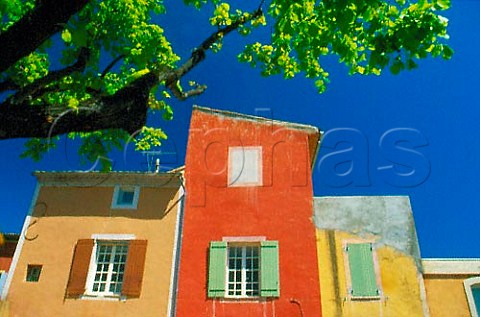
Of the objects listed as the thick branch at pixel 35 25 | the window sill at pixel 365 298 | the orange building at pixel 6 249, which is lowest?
the window sill at pixel 365 298

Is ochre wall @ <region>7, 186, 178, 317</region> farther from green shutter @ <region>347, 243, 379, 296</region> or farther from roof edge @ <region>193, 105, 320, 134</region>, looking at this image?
green shutter @ <region>347, 243, 379, 296</region>

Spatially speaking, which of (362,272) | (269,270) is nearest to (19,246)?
(269,270)

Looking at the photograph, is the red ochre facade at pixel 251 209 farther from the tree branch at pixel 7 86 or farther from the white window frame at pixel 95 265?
the tree branch at pixel 7 86

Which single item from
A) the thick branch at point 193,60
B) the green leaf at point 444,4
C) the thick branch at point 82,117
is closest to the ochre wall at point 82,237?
the thick branch at point 193,60

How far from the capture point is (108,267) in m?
12.3

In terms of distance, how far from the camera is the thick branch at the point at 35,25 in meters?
3.70

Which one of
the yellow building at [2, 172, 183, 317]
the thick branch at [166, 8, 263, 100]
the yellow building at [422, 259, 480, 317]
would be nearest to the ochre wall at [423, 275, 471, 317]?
the yellow building at [422, 259, 480, 317]

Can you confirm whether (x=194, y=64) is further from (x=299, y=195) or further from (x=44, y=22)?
(x=299, y=195)

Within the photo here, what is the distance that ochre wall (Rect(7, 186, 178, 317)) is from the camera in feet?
37.9

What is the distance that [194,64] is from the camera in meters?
6.71

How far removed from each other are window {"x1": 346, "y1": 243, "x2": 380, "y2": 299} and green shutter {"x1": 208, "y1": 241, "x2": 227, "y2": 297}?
392 cm

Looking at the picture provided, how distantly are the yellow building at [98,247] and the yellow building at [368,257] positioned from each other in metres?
4.92

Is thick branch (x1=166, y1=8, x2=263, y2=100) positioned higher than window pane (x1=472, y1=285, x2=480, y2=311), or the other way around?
thick branch (x1=166, y1=8, x2=263, y2=100)

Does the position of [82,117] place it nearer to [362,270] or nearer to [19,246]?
[362,270]
